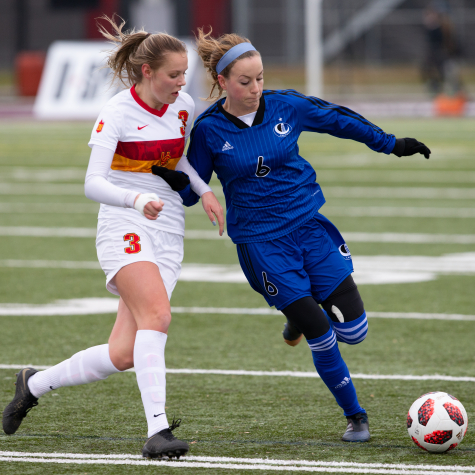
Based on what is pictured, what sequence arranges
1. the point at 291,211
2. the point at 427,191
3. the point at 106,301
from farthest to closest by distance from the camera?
the point at 427,191, the point at 106,301, the point at 291,211

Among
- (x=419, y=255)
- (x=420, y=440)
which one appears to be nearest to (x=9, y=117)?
(x=419, y=255)

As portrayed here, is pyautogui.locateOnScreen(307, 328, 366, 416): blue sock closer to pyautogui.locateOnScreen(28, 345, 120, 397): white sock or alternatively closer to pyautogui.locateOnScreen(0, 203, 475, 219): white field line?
pyautogui.locateOnScreen(28, 345, 120, 397): white sock

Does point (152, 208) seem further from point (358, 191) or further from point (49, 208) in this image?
point (358, 191)

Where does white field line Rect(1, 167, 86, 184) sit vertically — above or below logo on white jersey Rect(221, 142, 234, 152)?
below

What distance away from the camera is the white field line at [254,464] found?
4.00 meters

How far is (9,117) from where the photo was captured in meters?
30.9

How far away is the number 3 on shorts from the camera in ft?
14.1

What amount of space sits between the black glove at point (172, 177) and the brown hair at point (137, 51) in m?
0.42

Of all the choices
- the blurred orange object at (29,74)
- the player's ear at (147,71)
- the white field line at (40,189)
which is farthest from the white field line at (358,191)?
the blurred orange object at (29,74)

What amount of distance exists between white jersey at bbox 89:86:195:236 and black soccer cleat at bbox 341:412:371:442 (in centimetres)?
117

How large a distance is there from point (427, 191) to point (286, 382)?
10.1 meters

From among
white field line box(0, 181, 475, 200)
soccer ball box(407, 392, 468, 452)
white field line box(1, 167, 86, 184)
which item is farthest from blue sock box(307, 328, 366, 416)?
white field line box(1, 167, 86, 184)

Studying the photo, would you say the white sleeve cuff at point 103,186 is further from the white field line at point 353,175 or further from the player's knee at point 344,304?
the white field line at point 353,175

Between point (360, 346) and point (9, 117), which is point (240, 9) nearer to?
point (9, 117)
